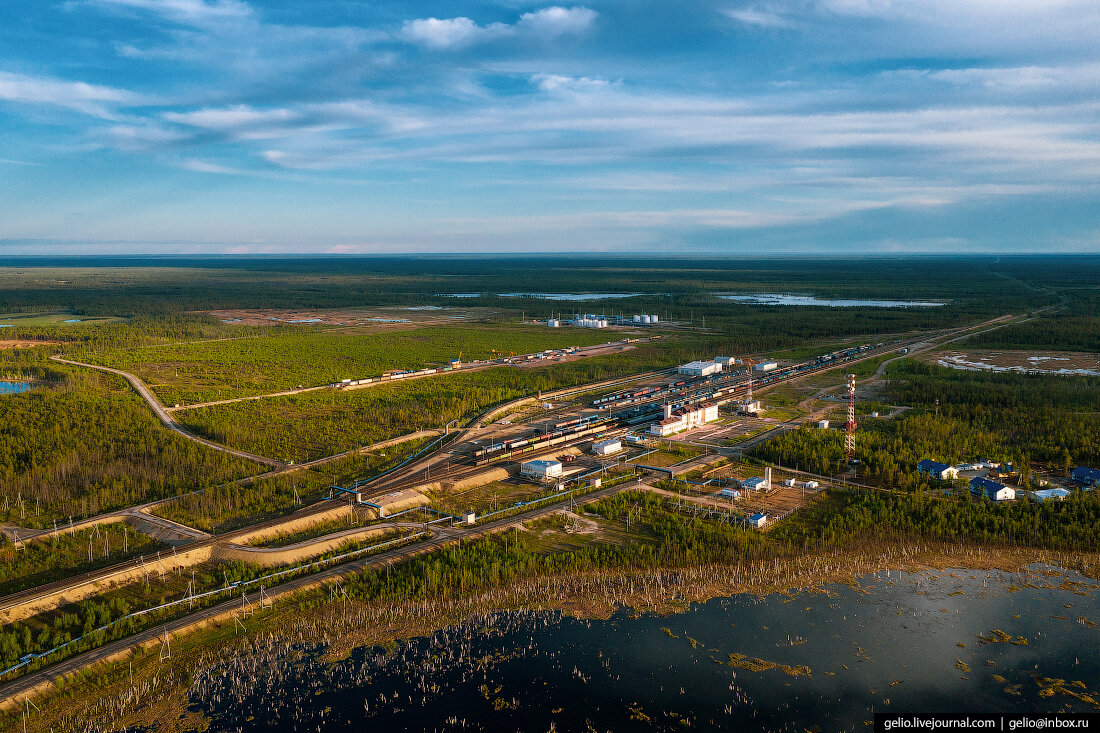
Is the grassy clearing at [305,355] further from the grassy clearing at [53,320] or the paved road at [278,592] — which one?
the paved road at [278,592]

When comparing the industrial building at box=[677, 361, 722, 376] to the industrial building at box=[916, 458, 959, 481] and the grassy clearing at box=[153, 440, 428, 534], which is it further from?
the grassy clearing at box=[153, 440, 428, 534]

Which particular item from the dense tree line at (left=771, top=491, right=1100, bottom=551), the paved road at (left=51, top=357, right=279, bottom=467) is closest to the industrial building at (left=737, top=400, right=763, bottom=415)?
the dense tree line at (left=771, top=491, right=1100, bottom=551)

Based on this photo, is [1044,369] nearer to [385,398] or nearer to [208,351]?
[385,398]

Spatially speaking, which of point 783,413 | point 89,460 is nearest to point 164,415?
point 89,460

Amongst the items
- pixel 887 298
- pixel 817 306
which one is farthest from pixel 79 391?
pixel 887 298

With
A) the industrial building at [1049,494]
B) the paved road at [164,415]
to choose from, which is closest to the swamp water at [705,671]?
the industrial building at [1049,494]
